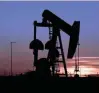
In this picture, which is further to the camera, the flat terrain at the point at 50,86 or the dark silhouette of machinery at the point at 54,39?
the dark silhouette of machinery at the point at 54,39

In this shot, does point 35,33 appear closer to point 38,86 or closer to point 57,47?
point 57,47

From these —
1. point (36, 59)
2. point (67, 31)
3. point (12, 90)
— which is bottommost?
point (12, 90)

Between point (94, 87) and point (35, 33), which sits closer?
point (94, 87)

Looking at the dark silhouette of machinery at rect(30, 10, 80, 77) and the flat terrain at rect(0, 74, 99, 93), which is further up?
the dark silhouette of machinery at rect(30, 10, 80, 77)

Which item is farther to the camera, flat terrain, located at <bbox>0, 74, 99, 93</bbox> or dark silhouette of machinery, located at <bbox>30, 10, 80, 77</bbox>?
dark silhouette of machinery, located at <bbox>30, 10, 80, 77</bbox>

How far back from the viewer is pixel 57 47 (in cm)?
4634

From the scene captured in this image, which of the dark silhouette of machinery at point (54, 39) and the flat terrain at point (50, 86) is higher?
the dark silhouette of machinery at point (54, 39)

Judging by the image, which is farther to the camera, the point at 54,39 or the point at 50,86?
the point at 54,39

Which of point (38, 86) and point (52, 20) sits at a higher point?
point (52, 20)

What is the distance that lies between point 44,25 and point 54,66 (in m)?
5.81

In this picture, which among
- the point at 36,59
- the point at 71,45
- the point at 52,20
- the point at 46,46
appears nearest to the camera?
the point at 71,45

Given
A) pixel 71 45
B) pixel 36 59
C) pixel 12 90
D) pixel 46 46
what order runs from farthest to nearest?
pixel 46 46 < pixel 36 59 < pixel 71 45 < pixel 12 90

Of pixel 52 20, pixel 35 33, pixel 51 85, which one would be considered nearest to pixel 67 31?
pixel 52 20

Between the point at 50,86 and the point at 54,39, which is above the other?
the point at 54,39
